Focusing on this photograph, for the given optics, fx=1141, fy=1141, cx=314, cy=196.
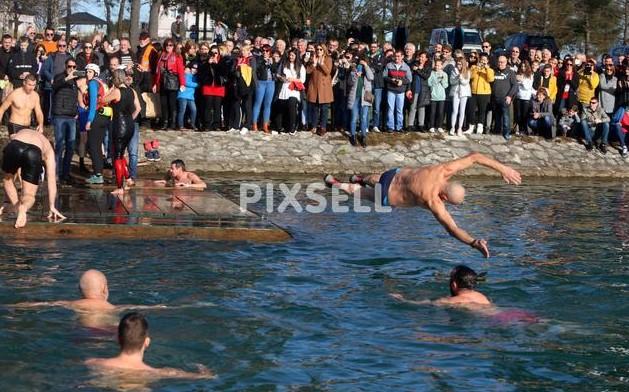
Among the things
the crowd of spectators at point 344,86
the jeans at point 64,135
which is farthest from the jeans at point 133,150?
the crowd of spectators at point 344,86

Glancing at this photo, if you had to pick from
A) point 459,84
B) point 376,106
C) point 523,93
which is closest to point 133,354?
point 376,106

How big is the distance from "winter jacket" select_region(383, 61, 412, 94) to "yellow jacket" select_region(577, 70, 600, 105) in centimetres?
438

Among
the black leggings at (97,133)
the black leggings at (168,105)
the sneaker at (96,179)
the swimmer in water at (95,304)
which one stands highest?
the black leggings at (168,105)

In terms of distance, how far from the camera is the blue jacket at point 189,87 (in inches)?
907

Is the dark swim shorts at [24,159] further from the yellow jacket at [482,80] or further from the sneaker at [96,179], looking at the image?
the yellow jacket at [482,80]

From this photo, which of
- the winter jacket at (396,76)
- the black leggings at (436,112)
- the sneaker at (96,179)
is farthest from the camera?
the black leggings at (436,112)

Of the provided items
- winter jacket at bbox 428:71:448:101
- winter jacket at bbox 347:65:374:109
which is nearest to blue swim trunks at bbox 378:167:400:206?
winter jacket at bbox 347:65:374:109

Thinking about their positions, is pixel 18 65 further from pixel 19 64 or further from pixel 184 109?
pixel 184 109

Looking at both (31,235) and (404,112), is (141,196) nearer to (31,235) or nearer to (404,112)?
(31,235)

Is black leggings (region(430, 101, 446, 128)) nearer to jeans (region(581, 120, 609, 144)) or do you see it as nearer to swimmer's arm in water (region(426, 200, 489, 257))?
jeans (region(581, 120, 609, 144))

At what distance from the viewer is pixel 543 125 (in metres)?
26.0

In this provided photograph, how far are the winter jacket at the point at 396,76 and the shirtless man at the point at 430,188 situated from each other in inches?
392

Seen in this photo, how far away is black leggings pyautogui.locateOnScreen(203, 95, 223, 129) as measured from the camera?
23.4m

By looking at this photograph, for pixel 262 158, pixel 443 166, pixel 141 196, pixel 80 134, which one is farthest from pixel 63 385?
pixel 262 158
